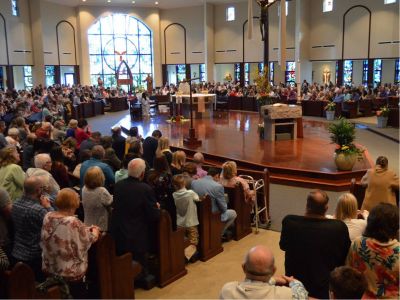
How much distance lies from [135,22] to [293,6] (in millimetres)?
9518

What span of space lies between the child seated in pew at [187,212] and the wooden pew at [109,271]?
0.91 meters

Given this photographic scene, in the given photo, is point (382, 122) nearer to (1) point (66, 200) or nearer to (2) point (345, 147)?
(2) point (345, 147)

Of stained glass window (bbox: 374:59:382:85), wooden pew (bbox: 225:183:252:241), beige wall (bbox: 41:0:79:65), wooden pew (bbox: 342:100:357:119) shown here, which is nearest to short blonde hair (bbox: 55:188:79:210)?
wooden pew (bbox: 225:183:252:241)

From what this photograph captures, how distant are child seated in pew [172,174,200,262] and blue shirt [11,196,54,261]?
153 centimetres

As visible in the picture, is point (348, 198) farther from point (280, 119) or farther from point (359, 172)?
point (280, 119)

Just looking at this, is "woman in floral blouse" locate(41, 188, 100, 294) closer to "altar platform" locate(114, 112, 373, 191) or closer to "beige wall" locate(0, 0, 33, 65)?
"altar platform" locate(114, 112, 373, 191)

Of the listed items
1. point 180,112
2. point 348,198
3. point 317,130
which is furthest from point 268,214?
point 180,112

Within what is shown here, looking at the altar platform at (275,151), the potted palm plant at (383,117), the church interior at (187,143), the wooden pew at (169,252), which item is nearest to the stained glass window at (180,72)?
the church interior at (187,143)

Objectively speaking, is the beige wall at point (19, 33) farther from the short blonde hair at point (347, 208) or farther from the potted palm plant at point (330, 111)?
the short blonde hair at point (347, 208)

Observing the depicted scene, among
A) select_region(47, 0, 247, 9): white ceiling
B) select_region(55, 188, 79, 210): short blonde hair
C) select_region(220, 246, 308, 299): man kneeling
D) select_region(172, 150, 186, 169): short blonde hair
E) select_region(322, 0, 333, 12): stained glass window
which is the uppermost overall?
select_region(47, 0, 247, 9): white ceiling

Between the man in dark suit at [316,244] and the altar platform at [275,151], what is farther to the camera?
the altar platform at [275,151]

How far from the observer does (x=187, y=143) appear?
10430 millimetres

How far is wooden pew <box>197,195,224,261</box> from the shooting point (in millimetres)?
4551

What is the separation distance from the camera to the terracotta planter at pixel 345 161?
7582 mm
